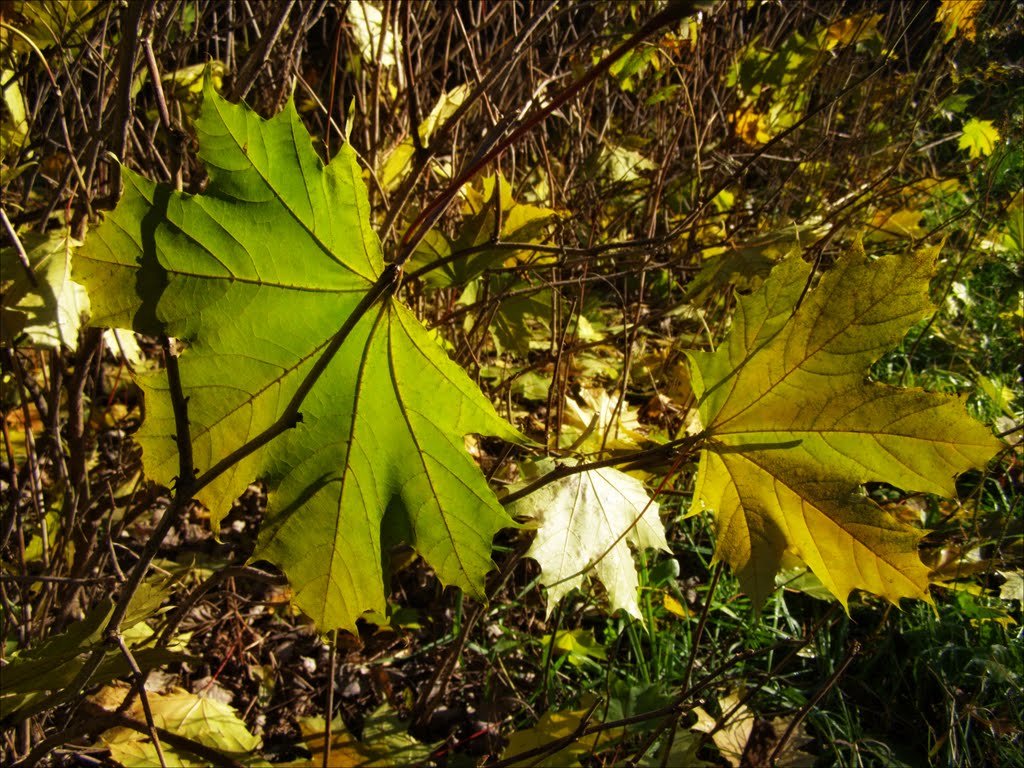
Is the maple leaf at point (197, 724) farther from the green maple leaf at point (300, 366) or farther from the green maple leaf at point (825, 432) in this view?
the green maple leaf at point (825, 432)

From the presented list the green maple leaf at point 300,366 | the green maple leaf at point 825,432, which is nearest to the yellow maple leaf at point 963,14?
the green maple leaf at point 825,432

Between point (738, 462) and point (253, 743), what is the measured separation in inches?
40.2

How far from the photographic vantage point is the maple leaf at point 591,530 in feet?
3.65

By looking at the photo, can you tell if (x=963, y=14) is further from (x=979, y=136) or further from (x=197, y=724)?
(x=197, y=724)

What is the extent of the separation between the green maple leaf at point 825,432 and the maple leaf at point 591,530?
0.57 ft

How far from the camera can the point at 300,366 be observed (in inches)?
33.5

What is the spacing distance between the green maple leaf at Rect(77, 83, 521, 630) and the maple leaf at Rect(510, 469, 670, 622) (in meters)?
0.26

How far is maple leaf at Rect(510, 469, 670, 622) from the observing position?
43.8 inches

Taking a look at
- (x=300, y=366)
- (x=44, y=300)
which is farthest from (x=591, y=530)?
(x=44, y=300)

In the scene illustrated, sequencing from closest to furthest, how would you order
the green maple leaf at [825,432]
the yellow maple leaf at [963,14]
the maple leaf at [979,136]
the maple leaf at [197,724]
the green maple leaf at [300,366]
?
the green maple leaf at [300,366] < the green maple leaf at [825,432] < the maple leaf at [197,724] < the yellow maple leaf at [963,14] < the maple leaf at [979,136]

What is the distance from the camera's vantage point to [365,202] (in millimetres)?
809

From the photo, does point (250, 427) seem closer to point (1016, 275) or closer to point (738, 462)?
point (738, 462)

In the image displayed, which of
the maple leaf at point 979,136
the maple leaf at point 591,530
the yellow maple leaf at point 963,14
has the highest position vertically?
the yellow maple leaf at point 963,14

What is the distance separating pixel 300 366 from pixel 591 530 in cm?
54
